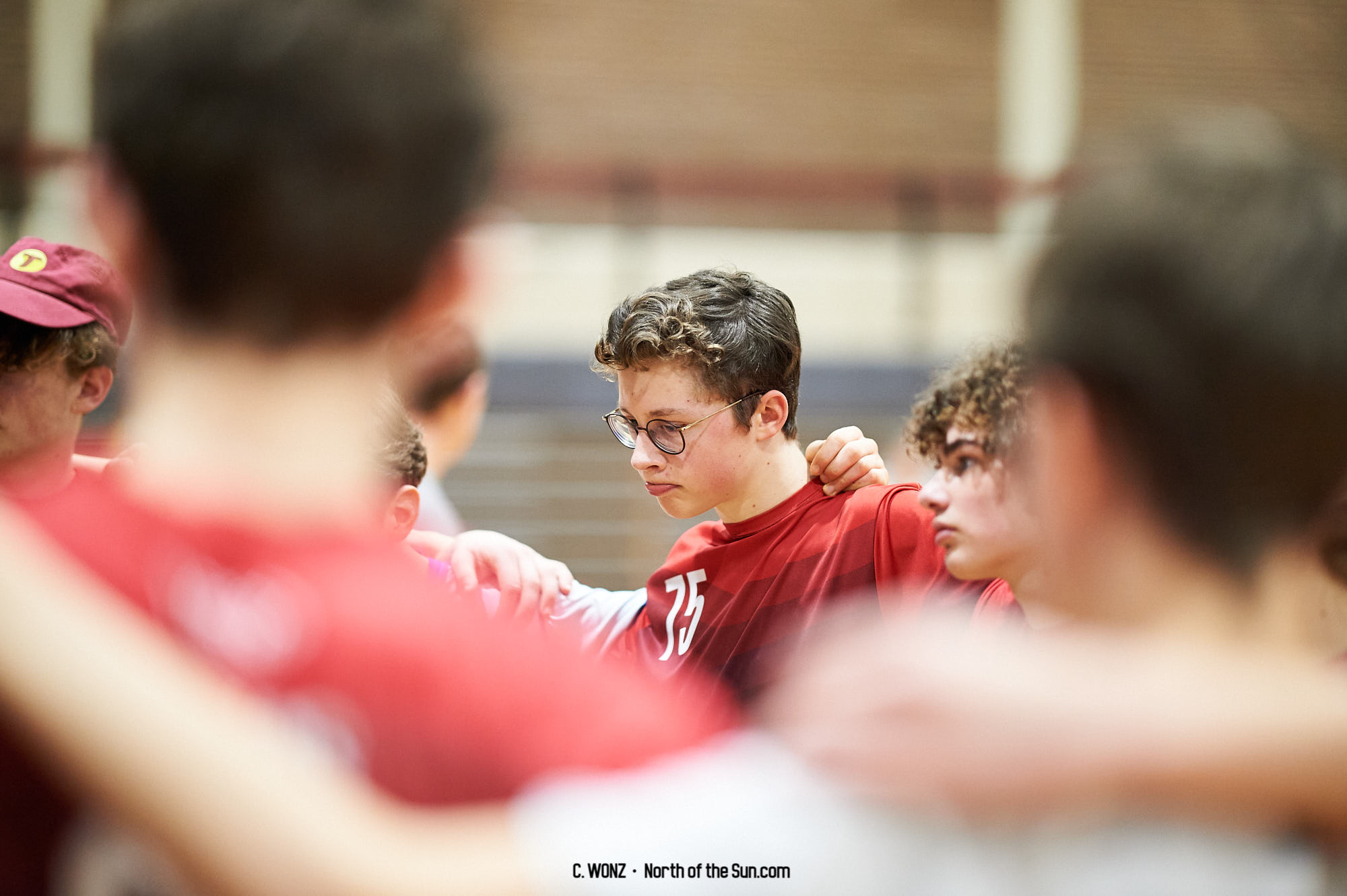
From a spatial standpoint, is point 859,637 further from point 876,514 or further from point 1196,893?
point 876,514

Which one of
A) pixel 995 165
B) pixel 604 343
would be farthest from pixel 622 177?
pixel 604 343

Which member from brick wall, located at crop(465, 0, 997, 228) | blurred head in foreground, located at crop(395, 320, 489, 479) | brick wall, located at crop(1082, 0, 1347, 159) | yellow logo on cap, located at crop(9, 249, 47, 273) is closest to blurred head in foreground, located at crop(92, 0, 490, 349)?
yellow logo on cap, located at crop(9, 249, 47, 273)

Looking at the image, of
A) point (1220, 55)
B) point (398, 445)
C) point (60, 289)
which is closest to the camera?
point (60, 289)

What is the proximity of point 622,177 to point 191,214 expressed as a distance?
8.61 m

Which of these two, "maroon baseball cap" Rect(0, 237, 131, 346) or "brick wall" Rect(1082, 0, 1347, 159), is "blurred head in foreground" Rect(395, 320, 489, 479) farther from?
"brick wall" Rect(1082, 0, 1347, 159)

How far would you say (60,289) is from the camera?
80.8 inches

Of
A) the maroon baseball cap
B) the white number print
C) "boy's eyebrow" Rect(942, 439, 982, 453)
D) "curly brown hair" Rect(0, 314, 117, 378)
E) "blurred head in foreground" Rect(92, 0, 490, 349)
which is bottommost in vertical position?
the white number print

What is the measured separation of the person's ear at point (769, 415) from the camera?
8.97ft

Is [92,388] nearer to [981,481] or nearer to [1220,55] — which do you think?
[981,481]

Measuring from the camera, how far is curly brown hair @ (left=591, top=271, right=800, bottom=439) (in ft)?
8.79

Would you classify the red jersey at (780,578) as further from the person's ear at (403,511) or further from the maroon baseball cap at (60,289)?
the maroon baseball cap at (60,289)

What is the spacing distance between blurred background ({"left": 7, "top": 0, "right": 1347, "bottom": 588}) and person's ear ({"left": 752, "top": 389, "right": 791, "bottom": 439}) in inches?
201

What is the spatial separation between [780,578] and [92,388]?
1560mm

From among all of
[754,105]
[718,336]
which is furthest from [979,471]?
[754,105]
